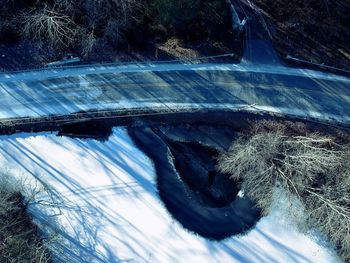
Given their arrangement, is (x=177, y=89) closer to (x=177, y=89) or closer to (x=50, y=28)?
(x=177, y=89)

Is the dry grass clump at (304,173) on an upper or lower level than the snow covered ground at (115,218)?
upper

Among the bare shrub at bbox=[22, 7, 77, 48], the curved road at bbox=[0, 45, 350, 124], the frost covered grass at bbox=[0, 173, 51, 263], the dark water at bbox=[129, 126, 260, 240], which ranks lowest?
the frost covered grass at bbox=[0, 173, 51, 263]

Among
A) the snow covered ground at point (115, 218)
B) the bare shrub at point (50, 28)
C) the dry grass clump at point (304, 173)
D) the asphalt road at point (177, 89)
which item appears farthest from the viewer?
the asphalt road at point (177, 89)

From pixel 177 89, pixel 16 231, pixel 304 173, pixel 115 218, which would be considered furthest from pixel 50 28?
pixel 304 173

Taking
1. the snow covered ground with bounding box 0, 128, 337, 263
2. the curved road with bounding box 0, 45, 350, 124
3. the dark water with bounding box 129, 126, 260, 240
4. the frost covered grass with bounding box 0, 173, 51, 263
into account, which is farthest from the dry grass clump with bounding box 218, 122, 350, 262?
the frost covered grass with bounding box 0, 173, 51, 263

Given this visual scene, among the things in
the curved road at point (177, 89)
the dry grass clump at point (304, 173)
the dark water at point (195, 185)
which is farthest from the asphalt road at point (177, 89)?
the dry grass clump at point (304, 173)

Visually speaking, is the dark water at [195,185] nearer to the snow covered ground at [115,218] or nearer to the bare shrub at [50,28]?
the snow covered ground at [115,218]

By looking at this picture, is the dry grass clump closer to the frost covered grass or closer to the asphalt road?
the asphalt road
